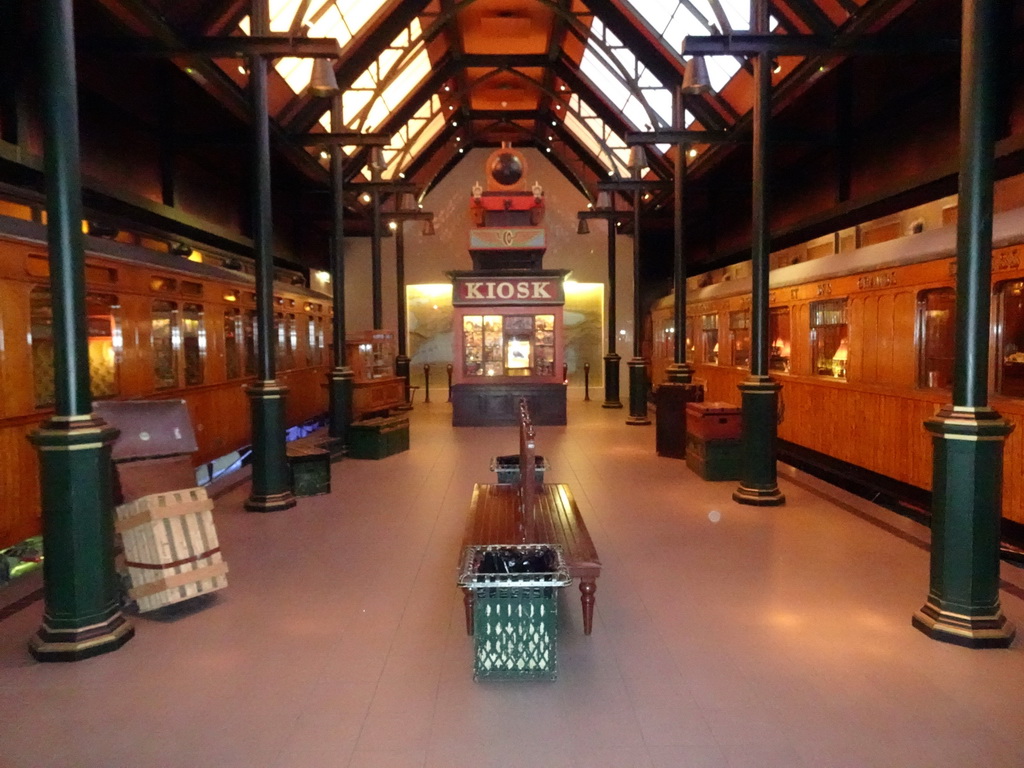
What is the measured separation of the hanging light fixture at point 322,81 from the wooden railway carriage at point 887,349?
5.60m

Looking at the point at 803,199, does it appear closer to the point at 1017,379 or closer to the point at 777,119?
the point at 777,119

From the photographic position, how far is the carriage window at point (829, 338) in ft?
26.9

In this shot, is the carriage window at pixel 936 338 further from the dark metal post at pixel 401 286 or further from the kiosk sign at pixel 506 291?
the dark metal post at pixel 401 286

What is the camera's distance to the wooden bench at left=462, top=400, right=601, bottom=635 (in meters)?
3.58

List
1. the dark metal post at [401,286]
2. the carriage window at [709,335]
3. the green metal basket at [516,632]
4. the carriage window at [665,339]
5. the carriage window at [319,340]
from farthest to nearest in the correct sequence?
the dark metal post at [401,286]
the carriage window at [665,339]
the carriage window at [319,340]
the carriage window at [709,335]
the green metal basket at [516,632]

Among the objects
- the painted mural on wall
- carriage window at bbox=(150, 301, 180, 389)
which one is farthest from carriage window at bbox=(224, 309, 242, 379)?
the painted mural on wall

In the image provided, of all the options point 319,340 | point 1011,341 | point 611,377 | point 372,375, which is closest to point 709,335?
point 611,377

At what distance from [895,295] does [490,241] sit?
27.0 ft

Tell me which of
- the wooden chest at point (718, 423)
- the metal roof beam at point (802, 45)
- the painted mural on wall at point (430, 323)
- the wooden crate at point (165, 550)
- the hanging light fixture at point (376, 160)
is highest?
the hanging light fixture at point (376, 160)

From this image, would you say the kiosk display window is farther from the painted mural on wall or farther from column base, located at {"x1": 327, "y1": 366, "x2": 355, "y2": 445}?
the painted mural on wall

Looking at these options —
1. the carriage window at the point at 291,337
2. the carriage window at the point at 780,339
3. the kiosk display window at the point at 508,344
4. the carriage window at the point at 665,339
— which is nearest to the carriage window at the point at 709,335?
the carriage window at the point at 665,339

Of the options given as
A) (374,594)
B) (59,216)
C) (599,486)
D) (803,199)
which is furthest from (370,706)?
(803,199)

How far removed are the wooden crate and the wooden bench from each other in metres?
1.61

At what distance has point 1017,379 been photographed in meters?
5.52
